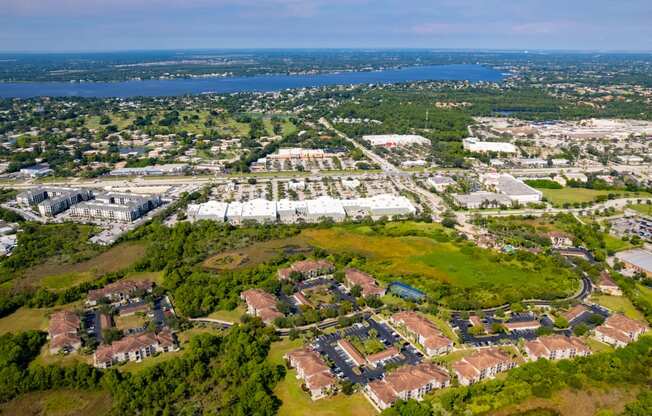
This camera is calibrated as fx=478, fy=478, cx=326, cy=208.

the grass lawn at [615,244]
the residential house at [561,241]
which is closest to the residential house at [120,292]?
the residential house at [561,241]

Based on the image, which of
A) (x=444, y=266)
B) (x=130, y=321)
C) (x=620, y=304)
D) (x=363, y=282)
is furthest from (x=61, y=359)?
(x=620, y=304)

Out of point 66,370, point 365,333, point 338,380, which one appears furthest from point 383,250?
point 66,370

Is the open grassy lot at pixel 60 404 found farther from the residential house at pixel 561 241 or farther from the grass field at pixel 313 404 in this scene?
the residential house at pixel 561 241

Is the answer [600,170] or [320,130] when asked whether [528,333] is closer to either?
[600,170]

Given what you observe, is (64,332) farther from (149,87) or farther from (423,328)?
(149,87)

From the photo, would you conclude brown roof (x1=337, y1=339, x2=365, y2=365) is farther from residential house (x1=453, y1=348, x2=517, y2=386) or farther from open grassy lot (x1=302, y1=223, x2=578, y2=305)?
open grassy lot (x1=302, y1=223, x2=578, y2=305)
